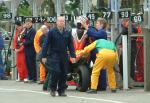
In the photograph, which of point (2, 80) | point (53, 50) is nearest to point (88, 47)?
point (53, 50)

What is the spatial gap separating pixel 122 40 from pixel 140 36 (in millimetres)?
499

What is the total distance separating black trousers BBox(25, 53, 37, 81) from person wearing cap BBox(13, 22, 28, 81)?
1.04ft

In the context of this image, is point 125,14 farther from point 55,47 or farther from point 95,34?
point 55,47

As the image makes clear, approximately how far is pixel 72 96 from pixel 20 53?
17.5ft

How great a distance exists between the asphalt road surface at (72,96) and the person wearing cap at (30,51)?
8.48 feet

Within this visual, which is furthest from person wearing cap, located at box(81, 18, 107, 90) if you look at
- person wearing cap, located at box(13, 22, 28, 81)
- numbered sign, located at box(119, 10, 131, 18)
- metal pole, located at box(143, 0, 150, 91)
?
person wearing cap, located at box(13, 22, 28, 81)

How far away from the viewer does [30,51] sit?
18844mm

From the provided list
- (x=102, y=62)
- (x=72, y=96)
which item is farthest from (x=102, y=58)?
(x=72, y=96)

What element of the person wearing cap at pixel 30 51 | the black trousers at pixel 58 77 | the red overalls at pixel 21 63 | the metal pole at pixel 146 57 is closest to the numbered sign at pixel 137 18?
the metal pole at pixel 146 57

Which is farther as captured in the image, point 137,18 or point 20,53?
point 20,53

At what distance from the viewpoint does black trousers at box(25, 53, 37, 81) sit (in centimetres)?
1881

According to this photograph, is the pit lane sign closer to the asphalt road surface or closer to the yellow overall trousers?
the asphalt road surface

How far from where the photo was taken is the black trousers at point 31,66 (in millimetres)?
18812

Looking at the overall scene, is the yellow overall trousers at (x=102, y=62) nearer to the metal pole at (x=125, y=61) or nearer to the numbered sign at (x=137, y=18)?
the metal pole at (x=125, y=61)
